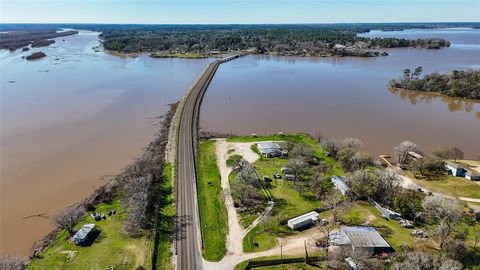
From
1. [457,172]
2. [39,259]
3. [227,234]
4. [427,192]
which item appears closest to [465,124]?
[457,172]

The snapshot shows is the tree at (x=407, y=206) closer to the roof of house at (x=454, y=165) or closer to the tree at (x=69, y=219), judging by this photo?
the roof of house at (x=454, y=165)

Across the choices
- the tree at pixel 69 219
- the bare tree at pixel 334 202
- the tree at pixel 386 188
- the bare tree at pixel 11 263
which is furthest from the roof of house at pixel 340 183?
the bare tree at pixel 11 263

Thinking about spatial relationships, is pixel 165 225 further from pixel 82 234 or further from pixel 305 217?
pixel 305 217

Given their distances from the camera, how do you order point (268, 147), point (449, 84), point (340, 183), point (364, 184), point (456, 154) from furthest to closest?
point (449, 84) < point (268, 147) < point (456, 154) < point (340, 183) < point (364, 184)

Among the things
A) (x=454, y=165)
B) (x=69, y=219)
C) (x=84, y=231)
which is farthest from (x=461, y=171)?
(x=69, y=219)

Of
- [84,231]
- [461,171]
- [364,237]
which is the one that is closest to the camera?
[364,237]

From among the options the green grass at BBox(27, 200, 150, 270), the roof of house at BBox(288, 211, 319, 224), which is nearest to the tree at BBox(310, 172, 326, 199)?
the roof of house at BBox(288, 211, 319, 224)

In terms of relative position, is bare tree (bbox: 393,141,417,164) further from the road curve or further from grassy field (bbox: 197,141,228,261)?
the road curve

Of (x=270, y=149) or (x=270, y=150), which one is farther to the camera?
(x=270, y=149)
